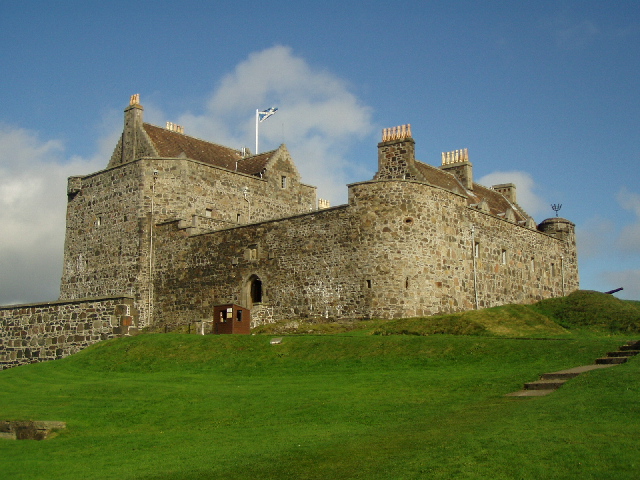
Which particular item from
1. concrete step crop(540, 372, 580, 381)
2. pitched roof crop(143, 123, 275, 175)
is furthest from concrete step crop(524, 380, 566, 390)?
pitched roof crop(143, 123, 275, 175)

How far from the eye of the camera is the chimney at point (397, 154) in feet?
152

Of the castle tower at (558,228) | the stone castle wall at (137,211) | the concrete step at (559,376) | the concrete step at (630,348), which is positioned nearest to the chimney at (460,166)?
the castle tower at (558,228)

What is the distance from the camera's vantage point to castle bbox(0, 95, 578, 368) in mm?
40406

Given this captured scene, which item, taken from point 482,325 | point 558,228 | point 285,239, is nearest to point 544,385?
point 482,325

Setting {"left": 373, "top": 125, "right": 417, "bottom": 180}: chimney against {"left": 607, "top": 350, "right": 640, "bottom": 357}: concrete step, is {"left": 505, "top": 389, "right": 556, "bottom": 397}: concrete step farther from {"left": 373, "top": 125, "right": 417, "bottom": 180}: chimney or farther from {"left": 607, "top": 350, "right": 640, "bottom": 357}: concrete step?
{"left": 373, "top": 125, "right": 417, "bottom": 180}: chimney

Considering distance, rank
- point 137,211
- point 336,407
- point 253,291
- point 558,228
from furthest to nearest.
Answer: point 558,228
point 137,211
point 253,291
point 336,407

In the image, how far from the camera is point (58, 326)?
46938mm

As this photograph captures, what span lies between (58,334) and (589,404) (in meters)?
36.8

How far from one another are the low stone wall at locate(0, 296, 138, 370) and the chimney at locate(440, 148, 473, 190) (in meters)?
24.6

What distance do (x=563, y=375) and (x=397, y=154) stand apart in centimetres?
2595

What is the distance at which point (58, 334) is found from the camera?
4681 cm

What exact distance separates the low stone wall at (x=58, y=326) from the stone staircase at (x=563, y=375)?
2831 cm

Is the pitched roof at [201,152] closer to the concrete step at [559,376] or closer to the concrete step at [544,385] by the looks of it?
the concrete step at [559,376]

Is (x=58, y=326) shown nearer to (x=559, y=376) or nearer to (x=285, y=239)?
(x=285, y=239)
